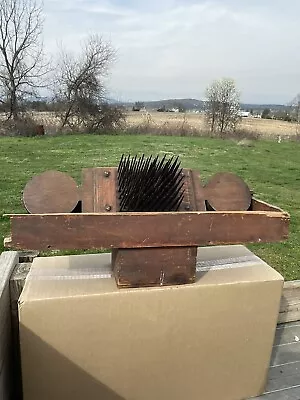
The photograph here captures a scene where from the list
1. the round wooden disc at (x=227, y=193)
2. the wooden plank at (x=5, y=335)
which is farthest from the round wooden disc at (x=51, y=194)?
the round wooden disc at (x=227, y=193)

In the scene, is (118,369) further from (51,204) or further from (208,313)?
(51,204)

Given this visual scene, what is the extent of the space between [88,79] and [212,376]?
22278 millimetres

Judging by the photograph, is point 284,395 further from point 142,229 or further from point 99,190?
point 99,190

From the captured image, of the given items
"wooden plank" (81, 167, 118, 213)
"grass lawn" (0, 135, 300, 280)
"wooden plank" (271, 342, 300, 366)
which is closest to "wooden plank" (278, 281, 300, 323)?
"wooden plank" (271, 342, 300, 366)

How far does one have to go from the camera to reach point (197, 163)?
32.4 feet

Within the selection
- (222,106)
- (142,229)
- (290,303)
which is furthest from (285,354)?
(222,106)

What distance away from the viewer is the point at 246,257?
6.45 ft

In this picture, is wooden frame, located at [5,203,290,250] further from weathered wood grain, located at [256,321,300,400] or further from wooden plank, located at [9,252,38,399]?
weathered wood grain, located at [256,321,300,400]

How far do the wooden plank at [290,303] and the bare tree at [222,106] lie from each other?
1937 cm

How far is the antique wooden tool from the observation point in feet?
4.78

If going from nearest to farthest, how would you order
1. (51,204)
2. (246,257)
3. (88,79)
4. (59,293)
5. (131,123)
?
(59,293) → (51,204) → (246,257) → (131,123) → (88,79)

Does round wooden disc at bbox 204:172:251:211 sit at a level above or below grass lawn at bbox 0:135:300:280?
above

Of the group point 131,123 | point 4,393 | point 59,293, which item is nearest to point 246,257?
point 59,293

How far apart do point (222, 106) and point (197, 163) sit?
13893 mm
